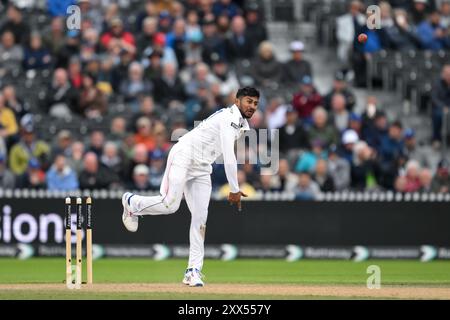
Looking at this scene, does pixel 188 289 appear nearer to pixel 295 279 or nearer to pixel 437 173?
pixel 295 279

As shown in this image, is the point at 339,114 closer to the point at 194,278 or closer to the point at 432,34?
the point at 432,34

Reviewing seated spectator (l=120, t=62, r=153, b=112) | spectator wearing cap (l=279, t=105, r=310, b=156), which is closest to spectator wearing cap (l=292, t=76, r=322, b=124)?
spectator wearing cap (l=279, t=105, r=310, b=156)

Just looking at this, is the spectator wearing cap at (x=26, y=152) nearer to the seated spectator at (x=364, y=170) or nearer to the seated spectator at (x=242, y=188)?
the seated spectator at (x=242, y=188)

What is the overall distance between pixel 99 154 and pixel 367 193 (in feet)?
17.2

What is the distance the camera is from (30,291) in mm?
16734

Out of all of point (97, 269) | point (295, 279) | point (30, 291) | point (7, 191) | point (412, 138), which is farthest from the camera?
point (412, 138)

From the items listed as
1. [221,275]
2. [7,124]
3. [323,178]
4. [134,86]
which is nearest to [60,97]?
[7,124]

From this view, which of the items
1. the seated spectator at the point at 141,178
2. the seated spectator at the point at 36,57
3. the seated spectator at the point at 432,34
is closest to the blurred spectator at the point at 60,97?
the seated spectator at the point at 36,57

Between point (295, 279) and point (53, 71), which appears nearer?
point (295, 279)

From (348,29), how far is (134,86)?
480 centimetres

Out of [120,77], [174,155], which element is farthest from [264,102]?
[174,155]

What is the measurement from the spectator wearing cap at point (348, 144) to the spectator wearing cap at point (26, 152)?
5.79m

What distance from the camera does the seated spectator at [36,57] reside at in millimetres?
28656

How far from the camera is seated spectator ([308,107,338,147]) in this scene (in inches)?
1056
